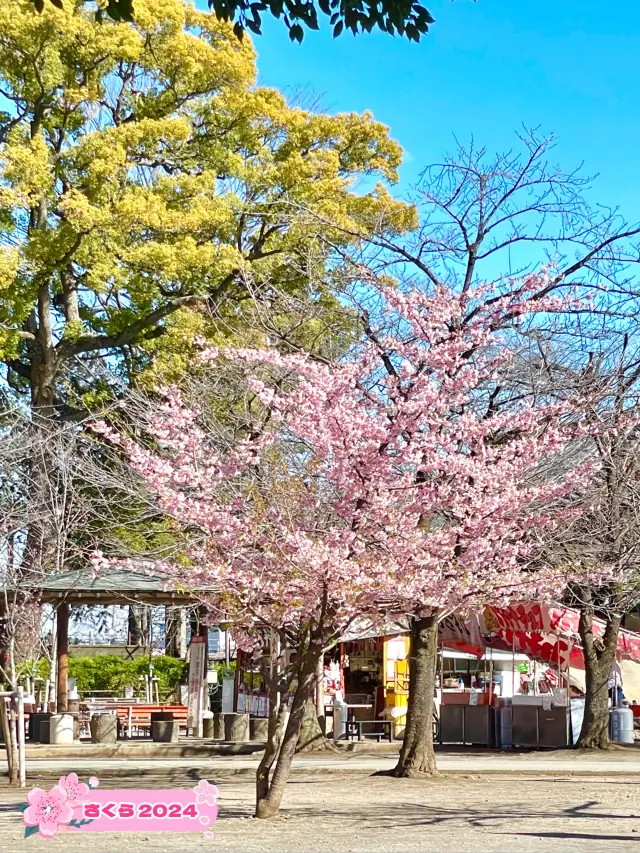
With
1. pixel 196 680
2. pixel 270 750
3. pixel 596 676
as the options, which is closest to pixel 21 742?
pixel 270 750

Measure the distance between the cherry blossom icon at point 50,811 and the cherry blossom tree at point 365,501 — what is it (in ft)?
8.17

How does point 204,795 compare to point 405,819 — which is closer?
point 204,795

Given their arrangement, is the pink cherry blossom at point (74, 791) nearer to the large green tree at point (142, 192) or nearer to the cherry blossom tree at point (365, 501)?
the cherry blossom tree at point (365, 501)

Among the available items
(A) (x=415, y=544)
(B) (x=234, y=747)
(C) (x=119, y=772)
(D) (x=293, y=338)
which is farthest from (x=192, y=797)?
(B) (x=234, y=747)

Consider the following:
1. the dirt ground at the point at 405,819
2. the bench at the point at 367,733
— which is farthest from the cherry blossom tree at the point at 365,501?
the bench at the point at 367,733

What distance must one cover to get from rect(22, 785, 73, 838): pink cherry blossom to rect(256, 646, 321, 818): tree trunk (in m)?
2.55

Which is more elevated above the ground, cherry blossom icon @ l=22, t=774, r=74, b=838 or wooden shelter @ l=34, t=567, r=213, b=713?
wooden shelter @ l=34, t=567, r=213, b=713

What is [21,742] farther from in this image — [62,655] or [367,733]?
[367,733]

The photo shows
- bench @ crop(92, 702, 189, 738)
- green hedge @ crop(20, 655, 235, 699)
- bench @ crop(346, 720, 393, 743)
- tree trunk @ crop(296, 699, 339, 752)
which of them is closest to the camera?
tree trunk @ crop(296, 699, 339, 752)

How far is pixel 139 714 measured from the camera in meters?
25.2

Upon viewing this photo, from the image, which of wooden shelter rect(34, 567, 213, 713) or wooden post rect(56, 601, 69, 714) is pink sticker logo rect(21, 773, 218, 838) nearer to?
wooden shelter rect(34, 567, 213, 713)

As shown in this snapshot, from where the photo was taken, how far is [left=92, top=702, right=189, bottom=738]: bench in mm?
23484

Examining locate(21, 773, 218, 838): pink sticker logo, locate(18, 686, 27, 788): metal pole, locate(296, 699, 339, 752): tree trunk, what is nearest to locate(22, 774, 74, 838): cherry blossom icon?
locate(21, 773, 218, 838): pink sticker logo

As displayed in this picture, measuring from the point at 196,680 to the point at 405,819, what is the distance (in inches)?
494
